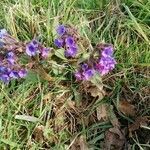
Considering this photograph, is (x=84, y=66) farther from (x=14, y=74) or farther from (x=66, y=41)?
(x=14, y=74)

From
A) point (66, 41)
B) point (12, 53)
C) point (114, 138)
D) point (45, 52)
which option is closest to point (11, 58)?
point (12, 53)

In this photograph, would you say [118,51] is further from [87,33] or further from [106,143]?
[106,143]

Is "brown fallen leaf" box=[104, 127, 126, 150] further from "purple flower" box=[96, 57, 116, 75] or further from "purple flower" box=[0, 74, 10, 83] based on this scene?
"purple flower" box=[0, 74, 10, 83]

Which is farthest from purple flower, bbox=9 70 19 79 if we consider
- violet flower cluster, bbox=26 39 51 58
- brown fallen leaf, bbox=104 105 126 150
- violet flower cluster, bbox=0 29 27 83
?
brown fallen leaf, bbox=104 105 126 150

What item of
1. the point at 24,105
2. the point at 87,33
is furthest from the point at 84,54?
the point at 24,105

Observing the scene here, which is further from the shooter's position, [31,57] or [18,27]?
[18,27]

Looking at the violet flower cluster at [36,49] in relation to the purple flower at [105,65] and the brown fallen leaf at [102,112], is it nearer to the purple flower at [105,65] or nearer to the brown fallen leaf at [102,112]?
the purple flower at [105,65]

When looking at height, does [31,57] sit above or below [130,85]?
above
